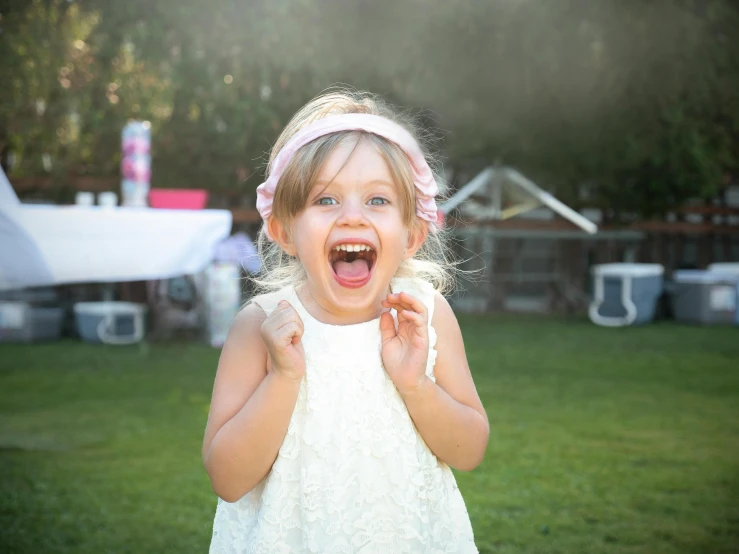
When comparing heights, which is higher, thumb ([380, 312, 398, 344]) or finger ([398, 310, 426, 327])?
finger ([398, 310, 426, 327])

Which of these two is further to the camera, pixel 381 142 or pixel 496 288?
pixel 496 288

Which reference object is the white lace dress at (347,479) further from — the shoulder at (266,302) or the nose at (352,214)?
the nose at (352,214)

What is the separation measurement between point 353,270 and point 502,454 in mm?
2270

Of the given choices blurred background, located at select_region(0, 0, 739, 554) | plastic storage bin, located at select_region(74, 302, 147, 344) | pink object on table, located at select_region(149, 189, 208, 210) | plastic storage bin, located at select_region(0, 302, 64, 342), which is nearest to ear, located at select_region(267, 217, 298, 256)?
blurred background, located at select_region(0, 0, 739, 554)

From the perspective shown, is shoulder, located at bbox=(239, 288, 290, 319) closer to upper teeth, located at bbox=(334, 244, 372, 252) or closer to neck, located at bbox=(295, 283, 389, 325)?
neck, located at bbox=(295, 283, 389, 325)

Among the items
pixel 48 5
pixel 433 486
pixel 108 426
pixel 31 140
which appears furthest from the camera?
pixel 31 140

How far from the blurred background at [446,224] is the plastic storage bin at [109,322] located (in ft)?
0.07

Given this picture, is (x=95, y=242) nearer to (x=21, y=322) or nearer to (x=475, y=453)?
(x=475, y=453)

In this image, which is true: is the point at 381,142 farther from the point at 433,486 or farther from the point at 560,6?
the point at 560,6

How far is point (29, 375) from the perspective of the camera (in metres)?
5.20

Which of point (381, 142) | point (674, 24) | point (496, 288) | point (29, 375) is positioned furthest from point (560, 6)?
point (381, 142)

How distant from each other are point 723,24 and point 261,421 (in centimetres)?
900

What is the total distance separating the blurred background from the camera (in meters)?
3.16

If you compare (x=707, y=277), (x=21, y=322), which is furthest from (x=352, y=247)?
(x=707, y=277)
